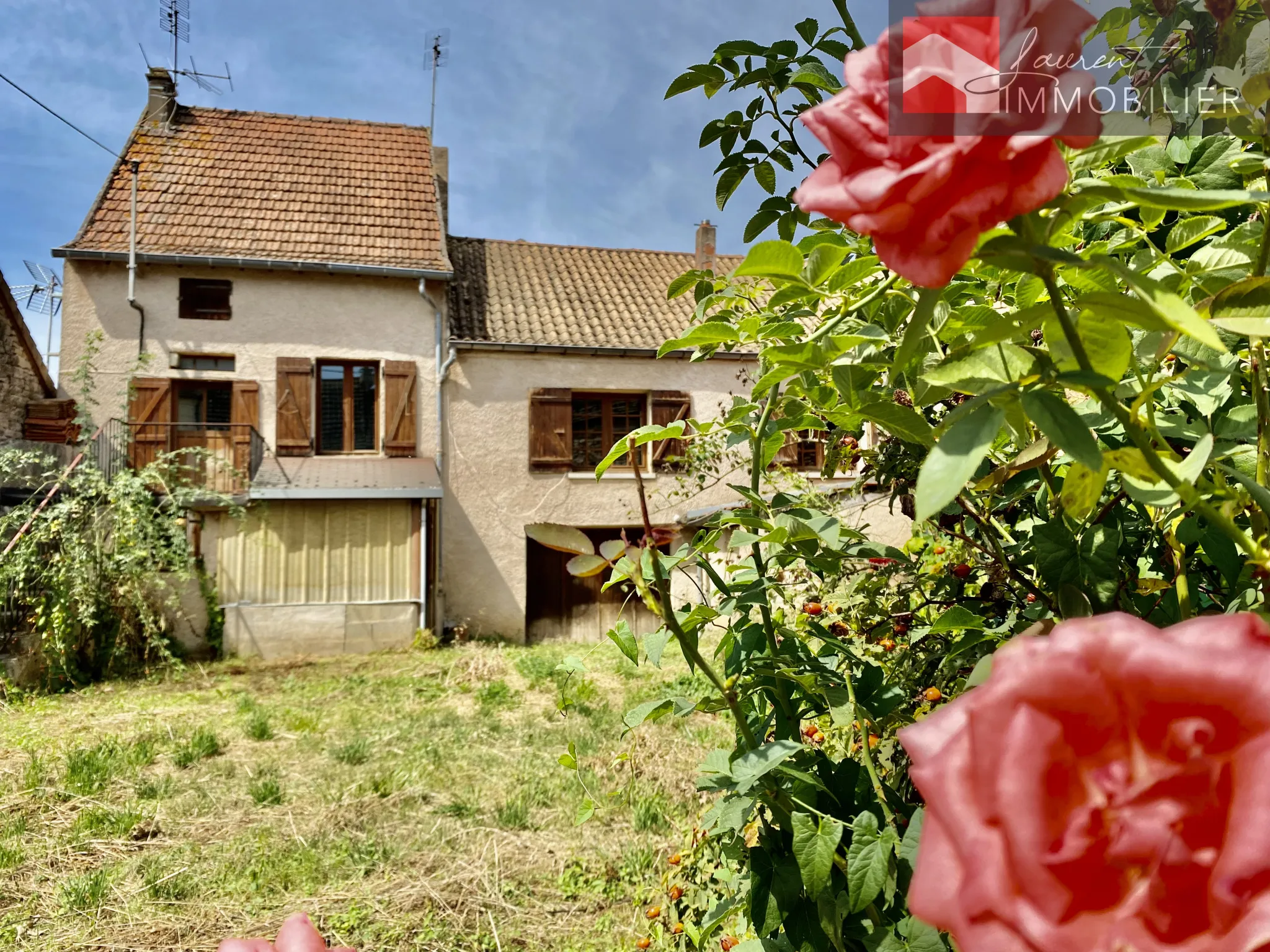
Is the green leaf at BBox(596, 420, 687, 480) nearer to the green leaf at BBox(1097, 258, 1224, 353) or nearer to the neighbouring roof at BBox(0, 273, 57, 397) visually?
the green leaf at BBox(1097, 258, 1224, 353)

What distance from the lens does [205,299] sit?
10469 mm

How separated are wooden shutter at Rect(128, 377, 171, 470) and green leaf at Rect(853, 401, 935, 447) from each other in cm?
1115

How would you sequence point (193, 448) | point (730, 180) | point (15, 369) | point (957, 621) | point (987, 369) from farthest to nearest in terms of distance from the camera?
point (15, 369), point (193, 448), point (730, 180), point (957, 621), point (987, 369)

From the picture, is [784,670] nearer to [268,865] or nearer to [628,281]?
[268,865]

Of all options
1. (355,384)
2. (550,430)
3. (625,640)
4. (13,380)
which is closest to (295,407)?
(355,384)

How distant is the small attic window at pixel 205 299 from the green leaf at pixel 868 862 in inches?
447

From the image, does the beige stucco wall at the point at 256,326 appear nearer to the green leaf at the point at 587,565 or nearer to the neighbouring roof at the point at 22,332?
the neighbouring roof at the point at 22,332

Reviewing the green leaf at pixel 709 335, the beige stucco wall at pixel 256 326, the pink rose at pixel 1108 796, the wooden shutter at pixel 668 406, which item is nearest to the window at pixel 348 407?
the beige stucco wall at pixel 256 326

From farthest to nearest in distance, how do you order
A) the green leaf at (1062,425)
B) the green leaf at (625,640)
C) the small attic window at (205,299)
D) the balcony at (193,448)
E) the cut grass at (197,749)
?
the small attic window at (205,299)
the balcony at (193,448)
the cut grass at (197,749)
the green leaf at (625,640)
the green leaf at (1062,425)

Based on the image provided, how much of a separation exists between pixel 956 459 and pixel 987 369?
0.66ft

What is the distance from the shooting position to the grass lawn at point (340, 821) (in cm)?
310

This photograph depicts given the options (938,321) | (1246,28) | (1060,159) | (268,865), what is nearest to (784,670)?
(938,321)

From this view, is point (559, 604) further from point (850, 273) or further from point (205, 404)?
point (850, 273)

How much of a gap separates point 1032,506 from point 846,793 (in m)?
0.53
